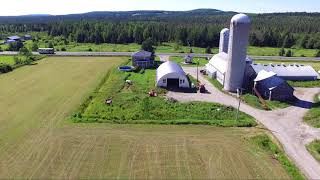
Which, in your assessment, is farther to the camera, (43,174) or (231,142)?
(231,142)

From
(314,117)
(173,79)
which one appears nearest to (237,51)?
(173,79)

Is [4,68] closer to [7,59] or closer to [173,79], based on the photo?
[7,59]

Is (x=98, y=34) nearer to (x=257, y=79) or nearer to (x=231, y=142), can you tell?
(x=257, y=79)

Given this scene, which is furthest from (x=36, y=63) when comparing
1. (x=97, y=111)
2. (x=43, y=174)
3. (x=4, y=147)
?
(x=43, y=174)

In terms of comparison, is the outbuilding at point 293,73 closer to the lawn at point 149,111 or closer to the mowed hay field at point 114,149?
the lawn at point 149,111

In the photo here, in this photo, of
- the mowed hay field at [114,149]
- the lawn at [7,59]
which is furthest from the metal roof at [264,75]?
the lawn at [7,59]

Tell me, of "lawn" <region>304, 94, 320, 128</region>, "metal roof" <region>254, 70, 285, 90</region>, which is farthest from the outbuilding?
"lawn" <region>304, 94, 320, 128</region>

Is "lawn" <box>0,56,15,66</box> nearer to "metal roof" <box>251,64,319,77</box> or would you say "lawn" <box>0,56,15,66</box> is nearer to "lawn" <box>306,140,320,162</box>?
"metal roof" <box>251,64,319,77</box>
